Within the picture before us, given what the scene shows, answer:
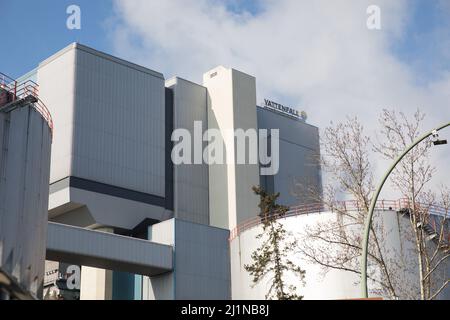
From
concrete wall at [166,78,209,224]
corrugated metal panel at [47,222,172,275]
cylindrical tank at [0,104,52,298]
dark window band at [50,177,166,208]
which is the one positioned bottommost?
cylindrical tank at [0,104,52,298]

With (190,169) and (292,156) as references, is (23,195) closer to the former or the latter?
(190,169)

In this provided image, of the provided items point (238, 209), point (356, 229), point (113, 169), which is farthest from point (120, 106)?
point (356, 229)

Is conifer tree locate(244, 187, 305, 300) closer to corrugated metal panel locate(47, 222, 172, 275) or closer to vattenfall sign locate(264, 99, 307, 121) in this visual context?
corrugated metal panel locate(47, 222, 172, 275)

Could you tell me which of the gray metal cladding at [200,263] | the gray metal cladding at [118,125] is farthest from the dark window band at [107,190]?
the gray metal cladding at [200,263]

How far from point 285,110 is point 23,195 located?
193 ft

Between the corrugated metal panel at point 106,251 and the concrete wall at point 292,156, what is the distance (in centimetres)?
2046

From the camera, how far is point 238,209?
70.3 m

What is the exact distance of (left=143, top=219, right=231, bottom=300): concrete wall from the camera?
59812 millimetres

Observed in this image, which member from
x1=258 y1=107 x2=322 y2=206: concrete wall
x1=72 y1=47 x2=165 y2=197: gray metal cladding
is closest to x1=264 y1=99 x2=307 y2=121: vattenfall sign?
x1=258 y1=107 x2=322 y2=206: concrete wall

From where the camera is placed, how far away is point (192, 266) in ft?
200

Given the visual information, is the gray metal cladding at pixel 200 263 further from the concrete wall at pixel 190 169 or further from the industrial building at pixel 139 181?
the concrete wall at pixel 190 169

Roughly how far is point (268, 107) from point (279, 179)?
8738mm

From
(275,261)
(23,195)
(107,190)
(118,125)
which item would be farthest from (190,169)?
(23,195)

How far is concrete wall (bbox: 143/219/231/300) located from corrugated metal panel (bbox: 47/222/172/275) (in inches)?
38.7
